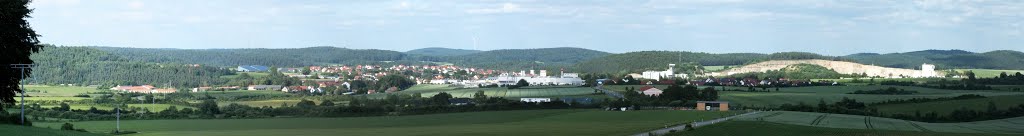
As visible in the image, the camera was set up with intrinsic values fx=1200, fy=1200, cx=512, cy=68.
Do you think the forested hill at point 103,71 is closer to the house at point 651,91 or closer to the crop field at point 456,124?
the house at point 651,91

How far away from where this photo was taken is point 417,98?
78375 millimetres

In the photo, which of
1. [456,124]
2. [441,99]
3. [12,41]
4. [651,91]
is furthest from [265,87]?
[12,41]

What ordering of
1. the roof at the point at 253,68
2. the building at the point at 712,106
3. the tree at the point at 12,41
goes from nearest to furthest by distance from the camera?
the tree at the point at 12,41 → the building at the point at 712,106 → the roof at the point at 253,68

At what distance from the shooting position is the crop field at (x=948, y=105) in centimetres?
6216

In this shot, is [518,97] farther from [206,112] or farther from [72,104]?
[72,104]

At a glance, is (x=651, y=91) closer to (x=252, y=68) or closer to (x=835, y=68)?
(x=835, y=68)

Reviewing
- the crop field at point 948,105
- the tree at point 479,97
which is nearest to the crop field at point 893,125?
the crop field at point 948,105

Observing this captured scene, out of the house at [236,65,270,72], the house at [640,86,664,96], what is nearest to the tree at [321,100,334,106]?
the house at [640,86,664,96]

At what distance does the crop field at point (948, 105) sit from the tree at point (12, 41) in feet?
139

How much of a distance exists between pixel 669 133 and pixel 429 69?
11215 centimetres

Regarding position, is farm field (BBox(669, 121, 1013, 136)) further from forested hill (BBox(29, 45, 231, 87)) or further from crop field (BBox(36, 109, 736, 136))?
forested hill (BBox(29, 45, 231, 87))

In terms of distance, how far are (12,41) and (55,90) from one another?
57327 millimetres

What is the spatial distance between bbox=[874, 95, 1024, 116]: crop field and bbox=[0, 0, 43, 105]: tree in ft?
139

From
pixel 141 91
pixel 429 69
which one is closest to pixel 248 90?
pixel 141 91
